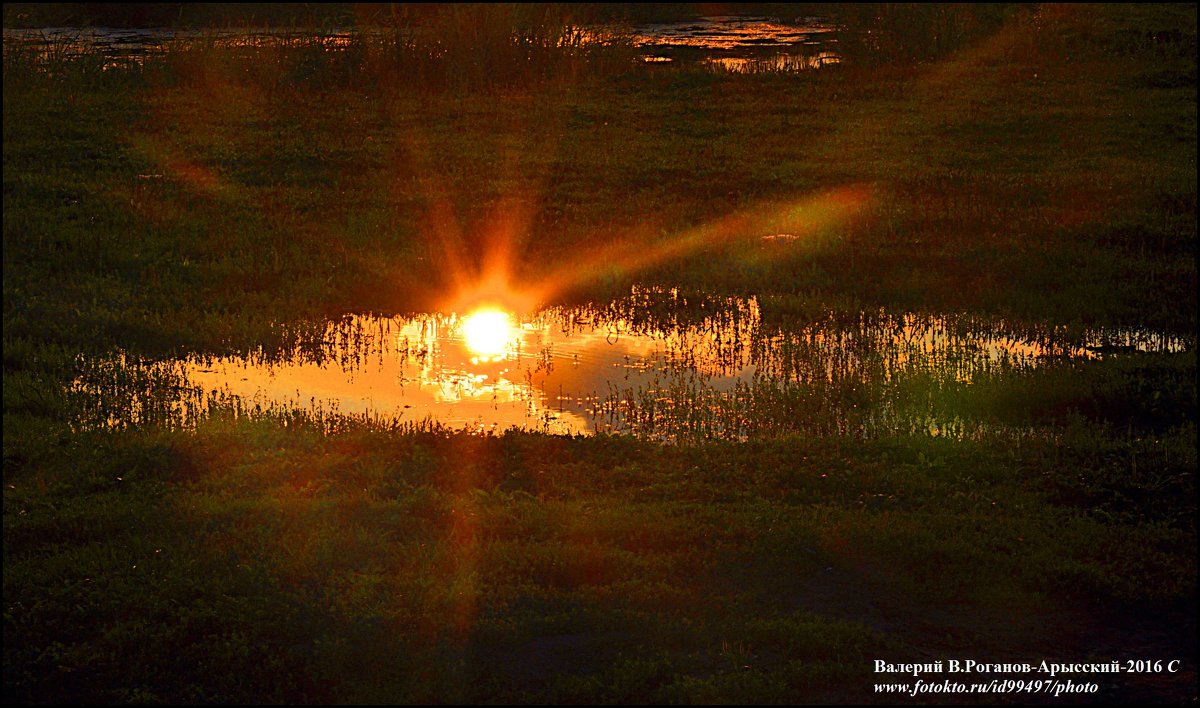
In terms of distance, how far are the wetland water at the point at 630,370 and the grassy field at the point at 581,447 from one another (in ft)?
0.99

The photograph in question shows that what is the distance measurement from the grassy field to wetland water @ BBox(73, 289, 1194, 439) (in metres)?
0.30

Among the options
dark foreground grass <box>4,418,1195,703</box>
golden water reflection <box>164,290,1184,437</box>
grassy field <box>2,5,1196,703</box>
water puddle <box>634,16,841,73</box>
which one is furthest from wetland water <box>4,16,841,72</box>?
dark foreground grass <box>4,418,1195,703</box>

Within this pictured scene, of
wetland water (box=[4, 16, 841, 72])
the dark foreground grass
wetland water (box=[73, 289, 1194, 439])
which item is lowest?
the dark foreground grass

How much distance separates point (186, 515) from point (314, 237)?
665 cm

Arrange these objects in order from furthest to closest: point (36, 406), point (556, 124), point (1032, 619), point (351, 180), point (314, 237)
Result: point (556, 124) < point (351, 180) < point (314, 237) < point (36, 406) < point (1032, 619)

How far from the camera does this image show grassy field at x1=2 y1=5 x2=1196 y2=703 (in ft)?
17.2

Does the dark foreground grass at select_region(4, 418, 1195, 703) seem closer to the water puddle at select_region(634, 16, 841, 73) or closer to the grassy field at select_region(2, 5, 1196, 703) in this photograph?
the grassy field at select_region(2, 5, 1196, 703)

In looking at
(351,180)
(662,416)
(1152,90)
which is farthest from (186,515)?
(1152,90)

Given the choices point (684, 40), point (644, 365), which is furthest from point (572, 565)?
point (684, 40)

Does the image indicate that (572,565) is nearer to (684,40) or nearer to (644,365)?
(644,365)

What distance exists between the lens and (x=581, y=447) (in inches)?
295

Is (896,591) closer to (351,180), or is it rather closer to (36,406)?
(36,406)

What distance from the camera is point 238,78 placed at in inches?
809

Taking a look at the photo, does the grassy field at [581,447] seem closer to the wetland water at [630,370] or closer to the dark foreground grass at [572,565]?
the dark foreground grass at [572,565]
